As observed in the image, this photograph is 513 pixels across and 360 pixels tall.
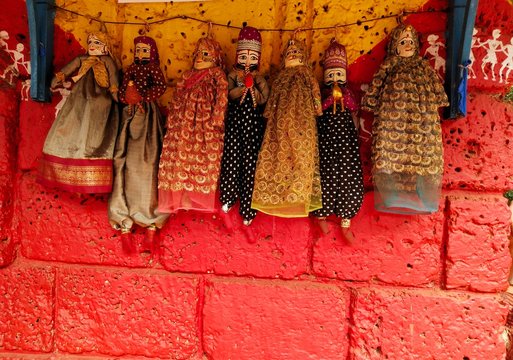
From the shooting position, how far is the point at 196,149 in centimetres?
130

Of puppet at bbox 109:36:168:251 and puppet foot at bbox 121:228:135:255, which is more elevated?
puppet at bbox 109:36:168:251

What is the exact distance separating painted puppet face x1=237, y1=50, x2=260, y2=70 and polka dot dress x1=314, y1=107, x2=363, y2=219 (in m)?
0.31

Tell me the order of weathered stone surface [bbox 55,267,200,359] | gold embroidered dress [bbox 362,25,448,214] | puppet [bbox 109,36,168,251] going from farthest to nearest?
weathered stone surface [bbox 55,267,200,359] < puppet [bbox 109,36,168,251] < gold embroidered dress [bbox 362,25,448,214]

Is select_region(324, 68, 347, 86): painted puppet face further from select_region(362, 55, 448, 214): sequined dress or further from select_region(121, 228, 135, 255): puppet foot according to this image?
select_region(121, 228, 135, 255): puppet foot

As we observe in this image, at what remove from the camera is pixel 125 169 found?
4.53 feet

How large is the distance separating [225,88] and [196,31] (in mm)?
332

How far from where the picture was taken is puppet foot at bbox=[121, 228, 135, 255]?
143 centimetres

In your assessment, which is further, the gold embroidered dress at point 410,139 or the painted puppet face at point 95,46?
the painted puppet face at point 95,46

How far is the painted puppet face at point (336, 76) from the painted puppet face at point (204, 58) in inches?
16.3

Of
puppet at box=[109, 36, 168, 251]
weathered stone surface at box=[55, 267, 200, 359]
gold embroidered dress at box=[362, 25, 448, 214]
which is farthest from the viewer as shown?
weathered stone surface at box=[55, 267, 200, 359]

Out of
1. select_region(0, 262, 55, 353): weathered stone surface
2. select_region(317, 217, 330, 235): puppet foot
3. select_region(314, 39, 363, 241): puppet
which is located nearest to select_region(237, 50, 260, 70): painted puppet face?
select_region(314, 39, 363, 241): puppet

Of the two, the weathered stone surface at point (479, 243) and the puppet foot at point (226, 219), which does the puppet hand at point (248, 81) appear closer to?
the puppet foot at point (226, 219)

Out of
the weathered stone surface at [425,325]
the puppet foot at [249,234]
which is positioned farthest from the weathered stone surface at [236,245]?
the weathered stone surface at [425,325]

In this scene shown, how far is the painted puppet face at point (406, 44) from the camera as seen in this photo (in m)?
1.28
